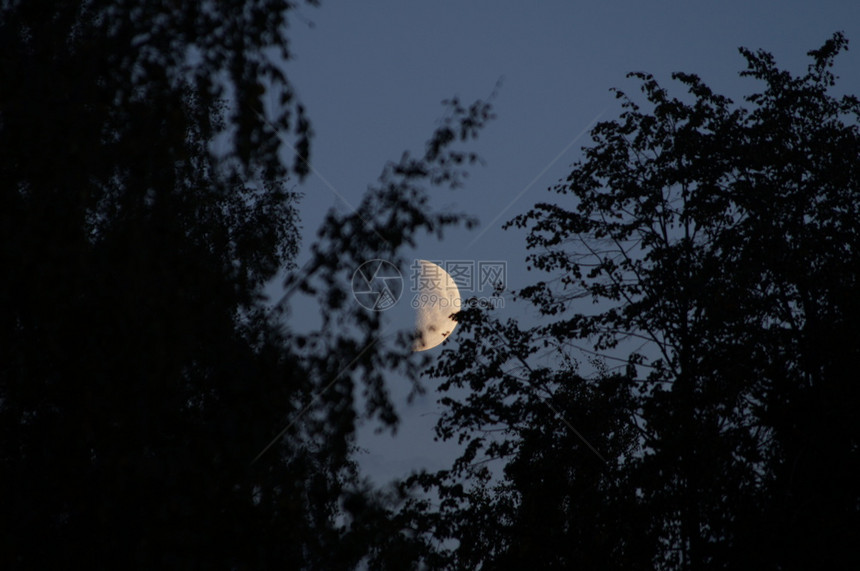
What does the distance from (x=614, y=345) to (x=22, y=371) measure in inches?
395

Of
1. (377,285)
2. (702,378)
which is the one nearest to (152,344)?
(377,285)

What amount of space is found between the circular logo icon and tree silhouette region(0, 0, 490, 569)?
87 millimetres

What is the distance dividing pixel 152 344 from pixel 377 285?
1.41 m

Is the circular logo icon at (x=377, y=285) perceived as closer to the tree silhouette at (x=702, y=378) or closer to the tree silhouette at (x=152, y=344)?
the tree silhouette at (x=152, y=344)

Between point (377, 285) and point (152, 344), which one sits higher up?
point (377, 285)

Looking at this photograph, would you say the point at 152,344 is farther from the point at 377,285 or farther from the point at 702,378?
the point at 702,378

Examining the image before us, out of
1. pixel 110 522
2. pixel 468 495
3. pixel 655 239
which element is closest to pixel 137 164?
pixel 110 522

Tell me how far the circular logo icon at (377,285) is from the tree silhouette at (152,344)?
3.4 inches

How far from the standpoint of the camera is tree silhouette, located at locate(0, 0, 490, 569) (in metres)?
4.31

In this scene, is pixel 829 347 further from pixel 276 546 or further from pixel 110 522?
pixel 110 522

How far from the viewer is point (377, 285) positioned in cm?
480

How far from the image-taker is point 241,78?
15.5ft

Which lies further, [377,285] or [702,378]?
[702,378]

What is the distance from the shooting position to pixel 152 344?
14.7ft
